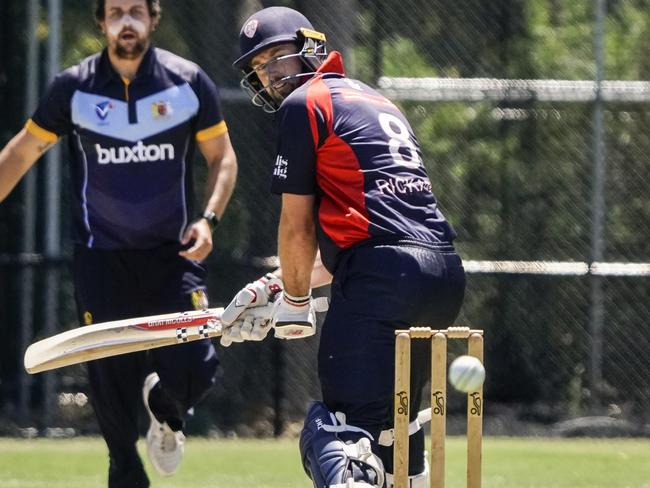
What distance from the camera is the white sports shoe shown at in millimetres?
6773

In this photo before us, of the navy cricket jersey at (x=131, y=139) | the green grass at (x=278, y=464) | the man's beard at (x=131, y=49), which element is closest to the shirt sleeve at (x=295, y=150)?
the navy cricket jersey at (x=131, y=139)

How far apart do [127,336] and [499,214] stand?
197 inches

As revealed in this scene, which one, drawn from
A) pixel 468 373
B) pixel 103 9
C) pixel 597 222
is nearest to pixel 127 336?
pixel 468 373

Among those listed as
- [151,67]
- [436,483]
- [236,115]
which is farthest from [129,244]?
[236,115]

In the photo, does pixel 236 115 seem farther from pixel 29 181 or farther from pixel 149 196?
pixel 149 196

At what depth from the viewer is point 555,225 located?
9828mm

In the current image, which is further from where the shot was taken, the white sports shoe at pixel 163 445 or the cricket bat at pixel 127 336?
the white sports shoe at pixel 163 445

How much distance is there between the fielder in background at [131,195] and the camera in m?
6.50

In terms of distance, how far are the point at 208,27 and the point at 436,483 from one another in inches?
241

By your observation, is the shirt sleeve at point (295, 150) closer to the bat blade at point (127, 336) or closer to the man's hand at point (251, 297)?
the man's hand at point (251, 297)

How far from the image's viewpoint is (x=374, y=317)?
4633 millimetres

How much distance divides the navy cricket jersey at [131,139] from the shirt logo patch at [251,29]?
1.59m

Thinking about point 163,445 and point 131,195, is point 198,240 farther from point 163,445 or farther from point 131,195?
point 163,445

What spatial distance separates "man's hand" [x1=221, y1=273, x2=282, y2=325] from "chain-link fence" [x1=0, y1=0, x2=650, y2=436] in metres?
4.36
